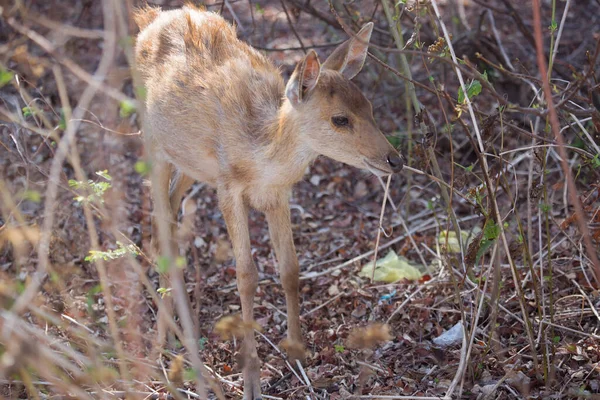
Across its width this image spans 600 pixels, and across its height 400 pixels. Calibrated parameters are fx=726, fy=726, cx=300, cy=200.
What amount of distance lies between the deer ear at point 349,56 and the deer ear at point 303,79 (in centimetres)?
39

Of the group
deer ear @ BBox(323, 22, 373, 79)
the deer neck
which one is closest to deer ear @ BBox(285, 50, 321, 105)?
the deer neck

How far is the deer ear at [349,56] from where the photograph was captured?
5367 millimetres

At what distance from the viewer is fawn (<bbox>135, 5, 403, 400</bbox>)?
16.7ft

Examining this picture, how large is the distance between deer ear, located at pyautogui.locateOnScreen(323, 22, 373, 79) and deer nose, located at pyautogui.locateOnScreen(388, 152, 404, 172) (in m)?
0.93

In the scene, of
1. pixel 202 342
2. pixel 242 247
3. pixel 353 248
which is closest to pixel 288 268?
pixel 242 247

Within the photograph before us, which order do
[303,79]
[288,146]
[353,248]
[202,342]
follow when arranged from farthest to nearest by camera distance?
[353,248]
[202,342]
[288,146]
[303,79]

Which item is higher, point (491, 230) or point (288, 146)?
point (288, 146)

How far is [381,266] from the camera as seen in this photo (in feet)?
22.6

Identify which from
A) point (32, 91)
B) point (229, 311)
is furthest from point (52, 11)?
point (229, 311)

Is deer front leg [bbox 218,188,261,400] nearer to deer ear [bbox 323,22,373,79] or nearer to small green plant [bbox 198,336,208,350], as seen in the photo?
small green plant [bbox 198,336,208,350]

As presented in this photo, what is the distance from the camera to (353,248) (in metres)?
7.52

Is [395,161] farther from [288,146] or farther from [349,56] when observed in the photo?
[349,56]

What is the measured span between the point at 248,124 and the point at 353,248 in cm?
232

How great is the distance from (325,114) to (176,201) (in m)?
2.34
